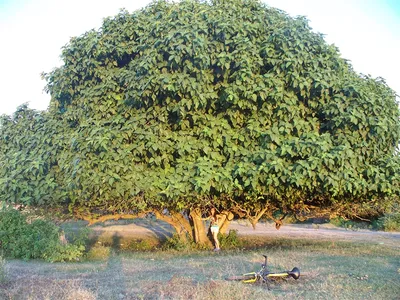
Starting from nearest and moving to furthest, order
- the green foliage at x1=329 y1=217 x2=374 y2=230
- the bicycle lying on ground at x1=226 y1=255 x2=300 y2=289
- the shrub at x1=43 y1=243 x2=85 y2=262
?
the bicycle lying on ground at x1=226 y1=255 x2=300 y2=289 → the shrub at x1=43 y1=243 x2=85 y2=262 → the green foliage at x1=329 y1=217 x2=374 y2=230

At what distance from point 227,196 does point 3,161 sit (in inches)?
206

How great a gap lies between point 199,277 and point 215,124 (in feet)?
11.3

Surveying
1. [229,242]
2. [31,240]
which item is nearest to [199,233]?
[229,242]

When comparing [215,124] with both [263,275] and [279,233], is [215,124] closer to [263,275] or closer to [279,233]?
[263,275]

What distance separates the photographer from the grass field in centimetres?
577

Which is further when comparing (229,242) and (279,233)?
(279,233)

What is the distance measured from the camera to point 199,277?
7.24 meters

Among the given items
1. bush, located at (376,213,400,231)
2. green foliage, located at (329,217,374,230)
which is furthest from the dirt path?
bush, located at (376,213,400,231)

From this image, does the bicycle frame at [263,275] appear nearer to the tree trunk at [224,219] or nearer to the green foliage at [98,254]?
the green foliage at [98,254]

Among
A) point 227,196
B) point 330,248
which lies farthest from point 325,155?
point 330,248

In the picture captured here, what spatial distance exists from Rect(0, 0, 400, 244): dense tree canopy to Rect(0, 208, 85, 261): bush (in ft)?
3.77

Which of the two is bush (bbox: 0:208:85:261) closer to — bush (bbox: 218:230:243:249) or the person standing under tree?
the person standing under tree

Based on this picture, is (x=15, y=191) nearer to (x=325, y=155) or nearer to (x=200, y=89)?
(x=200, y=89)

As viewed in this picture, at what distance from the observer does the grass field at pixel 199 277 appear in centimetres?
577
